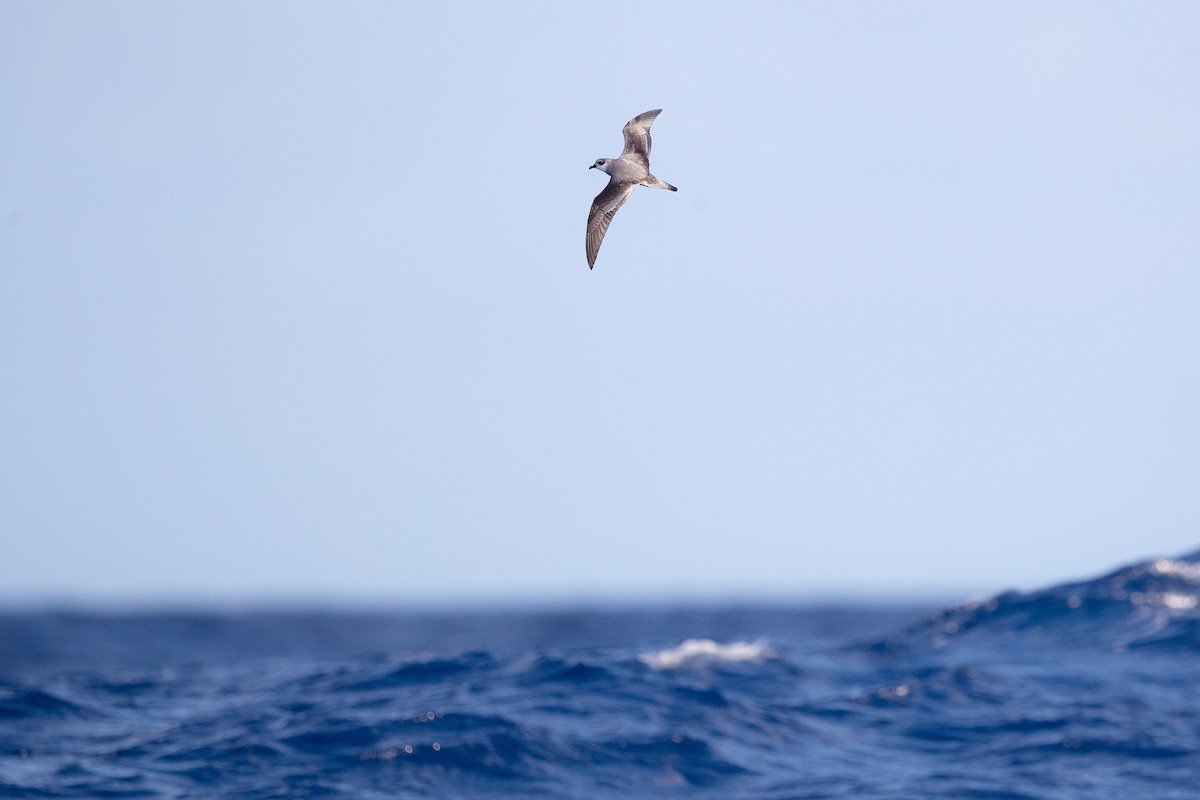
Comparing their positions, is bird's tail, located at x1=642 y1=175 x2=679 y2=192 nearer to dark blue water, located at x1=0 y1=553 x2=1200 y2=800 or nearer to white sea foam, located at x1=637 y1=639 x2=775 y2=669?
dark blue water, located at x1=0 y1=553 x2=1200 y2=800

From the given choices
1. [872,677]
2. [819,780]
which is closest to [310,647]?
[872,677]

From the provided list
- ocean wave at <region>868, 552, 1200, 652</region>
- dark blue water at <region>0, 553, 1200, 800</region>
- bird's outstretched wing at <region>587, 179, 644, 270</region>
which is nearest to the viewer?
bird's outstretched wing at <region>587, 179, 644, 270</region>

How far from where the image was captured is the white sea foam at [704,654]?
24042 mm

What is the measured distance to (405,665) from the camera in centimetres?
2414

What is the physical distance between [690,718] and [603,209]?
9.16 m

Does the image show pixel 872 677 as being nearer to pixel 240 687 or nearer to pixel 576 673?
pixel 576 673

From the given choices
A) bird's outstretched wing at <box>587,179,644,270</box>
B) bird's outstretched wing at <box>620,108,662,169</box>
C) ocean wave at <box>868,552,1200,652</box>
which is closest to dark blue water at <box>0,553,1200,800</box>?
ocean wave at <box>868,552,1200,652</box>

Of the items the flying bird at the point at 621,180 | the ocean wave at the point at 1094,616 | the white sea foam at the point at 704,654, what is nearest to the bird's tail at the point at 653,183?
the flying bird at the point at 621,180

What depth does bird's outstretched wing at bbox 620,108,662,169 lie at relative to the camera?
53.0 ft

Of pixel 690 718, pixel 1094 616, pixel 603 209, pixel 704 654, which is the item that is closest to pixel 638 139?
pixel 603 209

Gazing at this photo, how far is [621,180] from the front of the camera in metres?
15.6

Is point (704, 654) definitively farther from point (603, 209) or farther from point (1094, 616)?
point (603, 209)

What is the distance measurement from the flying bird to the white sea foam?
35.2 feet

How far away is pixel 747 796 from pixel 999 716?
5.51 m
